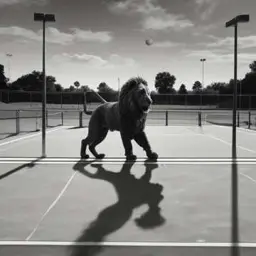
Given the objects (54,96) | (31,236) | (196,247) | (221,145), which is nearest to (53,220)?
(31,236)

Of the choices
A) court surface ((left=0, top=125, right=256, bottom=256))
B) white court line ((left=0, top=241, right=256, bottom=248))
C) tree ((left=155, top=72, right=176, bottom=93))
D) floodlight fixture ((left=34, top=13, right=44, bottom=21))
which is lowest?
white court line ((left=0, top=241, right=256, bottom=248))

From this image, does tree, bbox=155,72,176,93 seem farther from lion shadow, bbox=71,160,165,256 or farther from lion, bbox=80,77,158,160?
lion shadow, bbox=71,160,165,256

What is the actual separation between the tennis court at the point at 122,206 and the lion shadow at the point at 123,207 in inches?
0.4

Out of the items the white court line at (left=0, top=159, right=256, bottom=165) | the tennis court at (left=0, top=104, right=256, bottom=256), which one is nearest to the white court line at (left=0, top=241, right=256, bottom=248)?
the tennis court at (left=0, top=104, right=256, bottom=256)

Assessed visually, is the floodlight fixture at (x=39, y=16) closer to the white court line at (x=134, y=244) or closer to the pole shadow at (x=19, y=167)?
the pole shadow at (x=19, y=167)

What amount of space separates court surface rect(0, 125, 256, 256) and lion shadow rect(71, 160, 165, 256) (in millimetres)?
10

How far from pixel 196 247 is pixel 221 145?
29.5 ft

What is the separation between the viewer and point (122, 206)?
16.7 feet

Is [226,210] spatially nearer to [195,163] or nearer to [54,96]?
[195,163]

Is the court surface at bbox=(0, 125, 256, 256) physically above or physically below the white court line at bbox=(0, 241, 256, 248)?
above

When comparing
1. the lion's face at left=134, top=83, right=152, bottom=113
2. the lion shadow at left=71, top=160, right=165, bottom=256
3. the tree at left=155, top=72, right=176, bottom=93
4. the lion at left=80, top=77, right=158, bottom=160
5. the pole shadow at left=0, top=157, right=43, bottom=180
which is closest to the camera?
the lion shadow at left=71, top=160, right=165, bottom=256

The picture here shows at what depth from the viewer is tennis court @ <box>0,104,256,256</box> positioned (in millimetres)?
3754

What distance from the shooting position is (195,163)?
8727 millimetres

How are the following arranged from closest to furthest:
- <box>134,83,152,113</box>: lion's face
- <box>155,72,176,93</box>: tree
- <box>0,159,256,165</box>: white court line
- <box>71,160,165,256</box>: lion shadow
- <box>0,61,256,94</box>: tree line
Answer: <box>71,160,165,256</box>: lion shadow
<box>134,83,152,113</box>: lion's face
<box>0,159,256,165</box>: white court line
<box>0,61,256,94</box>: tree line
<box>155,72,176,93</box>: tree
